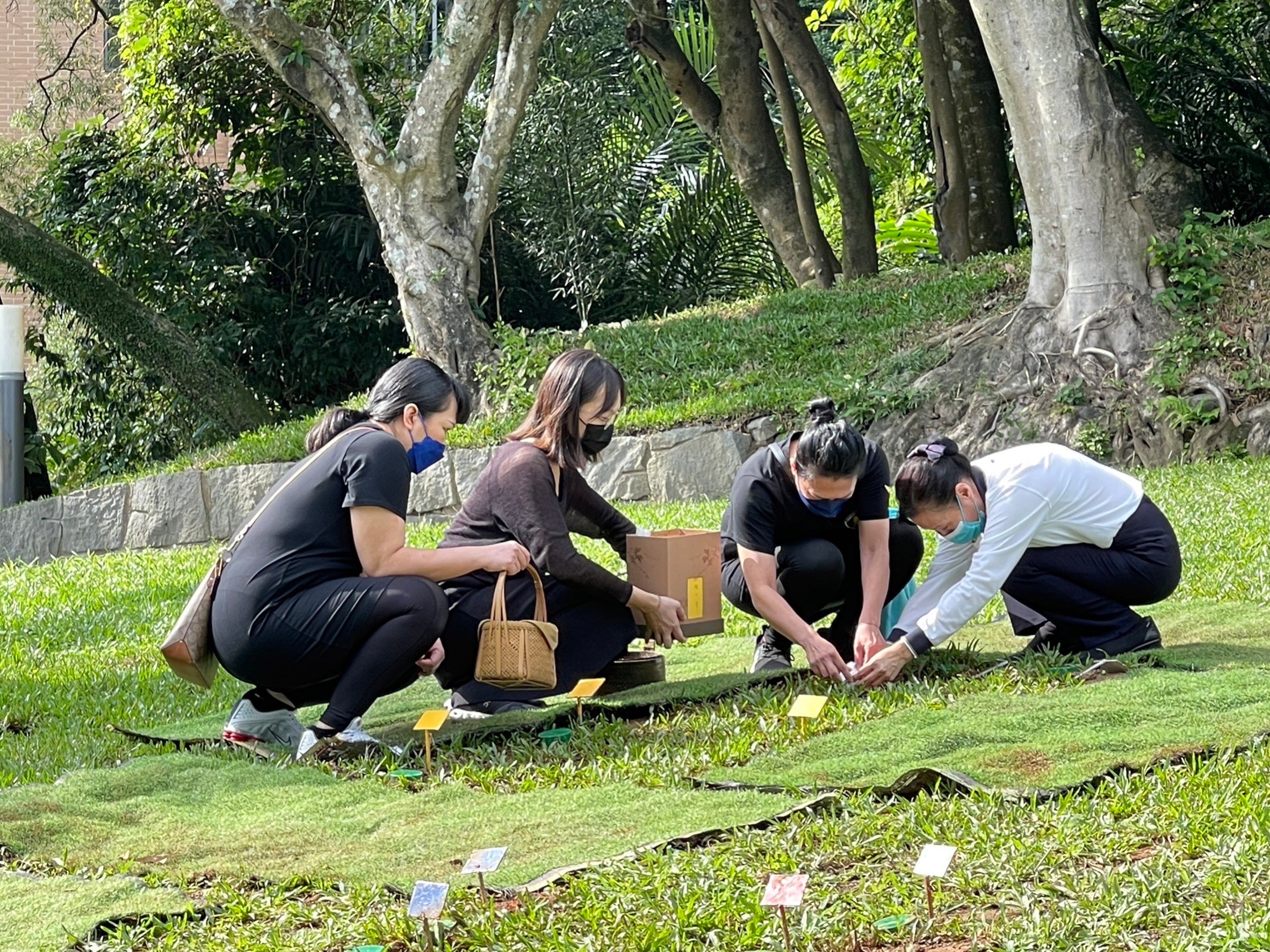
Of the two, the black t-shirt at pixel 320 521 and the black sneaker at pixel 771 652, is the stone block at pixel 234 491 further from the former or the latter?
the black t-shirt at pixel 320 521

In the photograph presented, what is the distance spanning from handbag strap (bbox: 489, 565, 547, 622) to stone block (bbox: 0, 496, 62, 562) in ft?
27.8

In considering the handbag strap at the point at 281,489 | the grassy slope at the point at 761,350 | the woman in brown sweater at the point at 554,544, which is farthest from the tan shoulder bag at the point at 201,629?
the grassy slope at the point at 761,350

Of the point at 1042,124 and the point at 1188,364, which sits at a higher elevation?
the point at 1042,124

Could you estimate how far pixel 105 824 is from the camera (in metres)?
4.22

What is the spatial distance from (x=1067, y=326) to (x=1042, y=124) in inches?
52.5

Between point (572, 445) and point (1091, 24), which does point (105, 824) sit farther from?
point (1091, 24)

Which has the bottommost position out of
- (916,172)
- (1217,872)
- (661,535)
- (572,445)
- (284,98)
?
(1217,872)

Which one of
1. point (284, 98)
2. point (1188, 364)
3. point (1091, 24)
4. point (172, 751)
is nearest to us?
point (172, 751)

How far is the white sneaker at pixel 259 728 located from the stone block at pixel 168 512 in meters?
7.42

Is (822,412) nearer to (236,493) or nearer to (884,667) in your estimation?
(884,667)

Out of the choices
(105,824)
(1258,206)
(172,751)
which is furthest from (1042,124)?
(105,824)

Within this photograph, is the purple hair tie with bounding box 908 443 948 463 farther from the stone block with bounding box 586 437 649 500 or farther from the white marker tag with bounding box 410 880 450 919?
the stone block with bounding box 586 437 649 500

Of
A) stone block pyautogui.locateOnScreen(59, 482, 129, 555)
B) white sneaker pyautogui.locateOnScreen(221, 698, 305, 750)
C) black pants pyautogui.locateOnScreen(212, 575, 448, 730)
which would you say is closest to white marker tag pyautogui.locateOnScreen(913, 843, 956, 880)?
black pants pyautogui.locateOnScreen(212, 575, 448, 730)

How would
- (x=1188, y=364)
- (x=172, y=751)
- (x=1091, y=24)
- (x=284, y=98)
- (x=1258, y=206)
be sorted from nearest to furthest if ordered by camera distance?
1. (x=172, y=751)
2. (x=1188, y=364)
3. (x=1091, y=24)
4. (x=1258, y=206)
5. (x=284, y=98)
